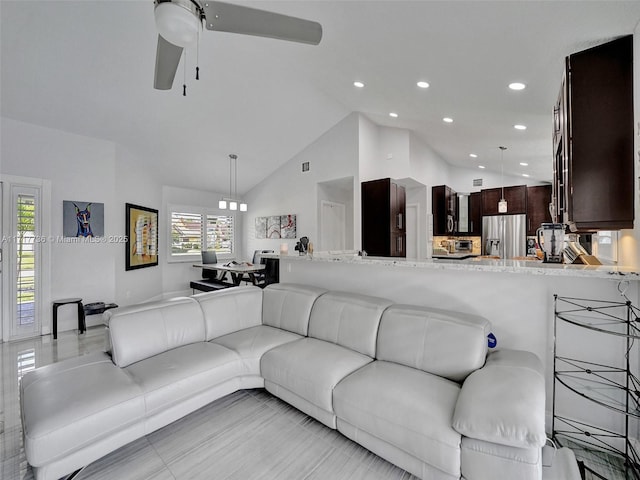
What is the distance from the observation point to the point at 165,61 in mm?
2174

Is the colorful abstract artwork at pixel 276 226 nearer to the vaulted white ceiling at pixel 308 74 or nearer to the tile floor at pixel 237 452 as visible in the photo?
the vaulted white ceiling at pixel 308 74

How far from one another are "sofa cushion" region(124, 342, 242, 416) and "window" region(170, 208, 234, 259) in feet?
17.0

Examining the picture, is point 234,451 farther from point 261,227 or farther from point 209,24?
point 261,227

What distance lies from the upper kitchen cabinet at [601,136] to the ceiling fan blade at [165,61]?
9.15ft

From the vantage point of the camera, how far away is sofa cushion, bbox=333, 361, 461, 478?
1421mm

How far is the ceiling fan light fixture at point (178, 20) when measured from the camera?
1.59 meters

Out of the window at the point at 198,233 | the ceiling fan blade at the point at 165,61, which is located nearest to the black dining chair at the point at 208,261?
the window at the point at 198,233

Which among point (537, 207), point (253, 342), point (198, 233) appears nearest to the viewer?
point (253, 342)

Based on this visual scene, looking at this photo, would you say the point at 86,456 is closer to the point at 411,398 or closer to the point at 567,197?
the point at 411,398

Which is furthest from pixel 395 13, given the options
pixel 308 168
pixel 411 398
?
pixel 308 168

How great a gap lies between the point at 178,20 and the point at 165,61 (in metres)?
0.68

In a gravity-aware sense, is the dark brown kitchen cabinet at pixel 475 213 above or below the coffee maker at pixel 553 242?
above

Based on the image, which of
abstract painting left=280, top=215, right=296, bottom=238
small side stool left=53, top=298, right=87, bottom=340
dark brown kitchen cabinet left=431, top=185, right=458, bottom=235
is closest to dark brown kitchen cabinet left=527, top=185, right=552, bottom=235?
dark brown kitchen cabinet left=431, top=185, right=458, bottom=235

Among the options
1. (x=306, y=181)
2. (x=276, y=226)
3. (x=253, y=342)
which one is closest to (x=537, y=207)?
(x=306, y=181)
